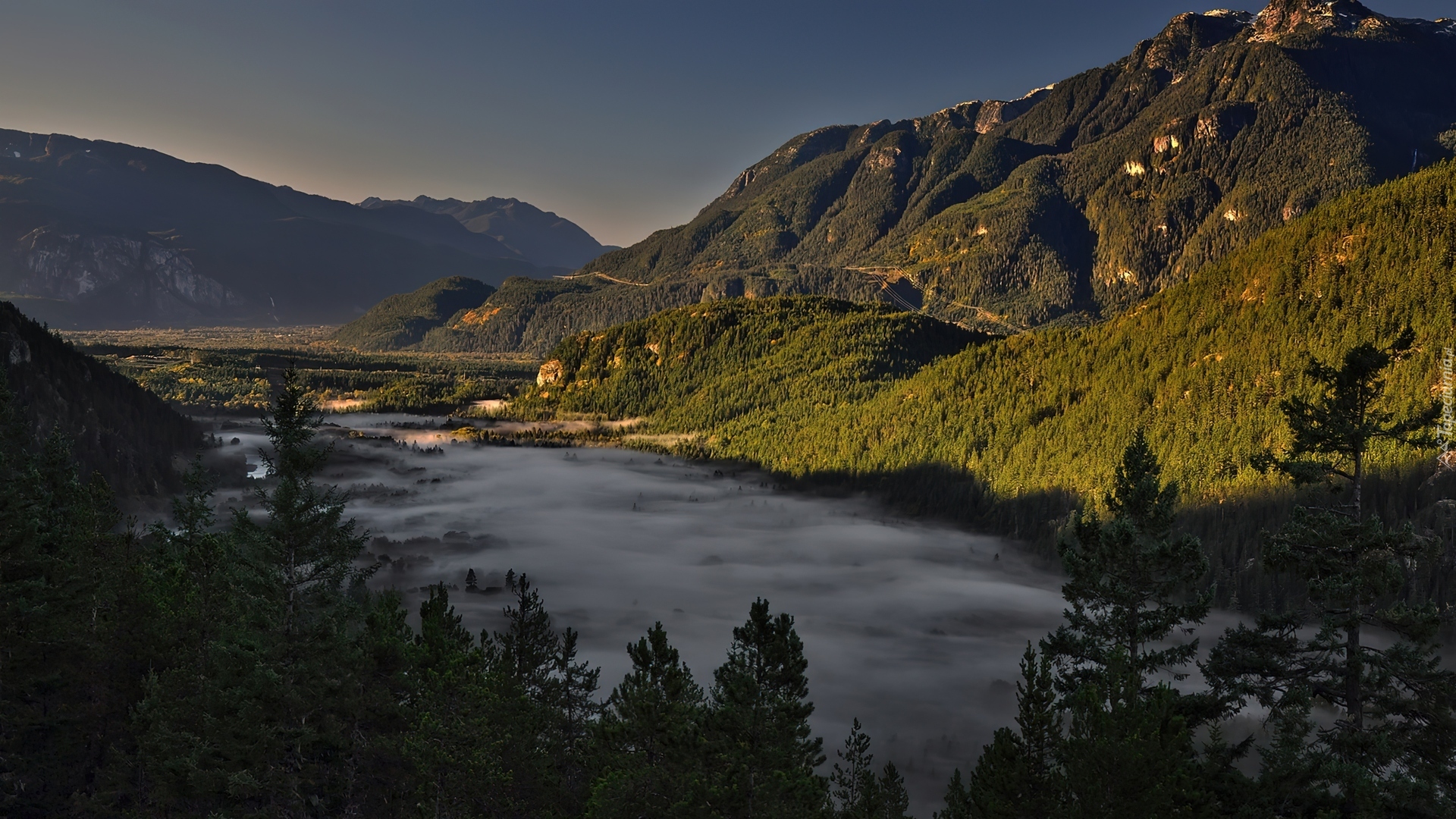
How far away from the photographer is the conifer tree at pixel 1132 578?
1576 inches

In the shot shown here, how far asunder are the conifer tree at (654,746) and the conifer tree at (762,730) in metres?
1.21

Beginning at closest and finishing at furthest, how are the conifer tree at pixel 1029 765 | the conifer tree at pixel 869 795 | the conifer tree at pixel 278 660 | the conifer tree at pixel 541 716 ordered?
the conifer tree at pixel 278 660 < the conifer tree at pixel 1029 765 < the conifer tree at pixel 541 716 < the conifer tree at pixel 869 795

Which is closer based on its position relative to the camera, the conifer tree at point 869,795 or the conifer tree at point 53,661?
the conifer tree at point 53,661

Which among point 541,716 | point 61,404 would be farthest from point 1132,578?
point 61,404

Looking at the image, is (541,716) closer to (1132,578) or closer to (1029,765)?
(1029,765)

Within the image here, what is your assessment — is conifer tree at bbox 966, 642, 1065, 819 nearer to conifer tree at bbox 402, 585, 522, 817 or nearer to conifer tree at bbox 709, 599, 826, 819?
conifer tree at bbox 709, 599, 826, 819

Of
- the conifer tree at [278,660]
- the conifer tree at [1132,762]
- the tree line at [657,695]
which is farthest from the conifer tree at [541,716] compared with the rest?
the conifer tree at [1132,762]

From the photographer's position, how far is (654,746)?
1791 inches

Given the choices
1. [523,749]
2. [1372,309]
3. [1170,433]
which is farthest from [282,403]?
[1372,309]

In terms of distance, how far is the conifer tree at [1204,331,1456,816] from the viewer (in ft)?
90.8

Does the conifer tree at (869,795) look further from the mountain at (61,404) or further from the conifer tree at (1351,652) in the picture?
the mountain at (61,404)

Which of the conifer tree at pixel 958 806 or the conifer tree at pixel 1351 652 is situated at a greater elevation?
the conifer tree at pixel 1351 652

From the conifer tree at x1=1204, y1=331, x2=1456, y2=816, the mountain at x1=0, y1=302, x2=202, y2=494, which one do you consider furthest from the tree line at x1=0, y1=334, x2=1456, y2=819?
the mountain at x1=0, y1=302, x2=202, y2=494

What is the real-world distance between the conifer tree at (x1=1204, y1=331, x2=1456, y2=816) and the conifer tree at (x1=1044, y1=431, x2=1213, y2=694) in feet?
26.5
